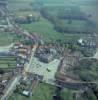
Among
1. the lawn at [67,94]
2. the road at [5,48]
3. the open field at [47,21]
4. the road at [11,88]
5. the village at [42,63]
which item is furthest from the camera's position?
the open field at [47,21]

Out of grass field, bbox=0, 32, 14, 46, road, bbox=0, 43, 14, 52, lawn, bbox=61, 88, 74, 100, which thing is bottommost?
grass field, bbox=0, 32, 14, 46

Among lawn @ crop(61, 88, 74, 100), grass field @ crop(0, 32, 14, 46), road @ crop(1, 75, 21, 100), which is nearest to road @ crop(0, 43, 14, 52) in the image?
grass field @ crop(0, 32, 14, 46)

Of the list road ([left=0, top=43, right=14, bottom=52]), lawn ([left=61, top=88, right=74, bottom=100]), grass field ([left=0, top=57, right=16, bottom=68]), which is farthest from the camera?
road ([left=0, top=43, right=14, bottom=52])

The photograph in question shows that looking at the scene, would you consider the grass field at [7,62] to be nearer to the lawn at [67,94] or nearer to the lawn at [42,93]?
the lawn at [42,93]

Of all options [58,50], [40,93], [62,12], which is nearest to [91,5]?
[62,12]

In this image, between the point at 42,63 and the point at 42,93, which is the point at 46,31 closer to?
the point at 42,63

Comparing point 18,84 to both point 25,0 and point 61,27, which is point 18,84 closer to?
point 61,27

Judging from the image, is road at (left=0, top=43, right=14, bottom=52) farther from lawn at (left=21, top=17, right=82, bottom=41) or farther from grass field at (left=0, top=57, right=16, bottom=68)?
lawn at (left=21, top=17, right=82, bottom=41)

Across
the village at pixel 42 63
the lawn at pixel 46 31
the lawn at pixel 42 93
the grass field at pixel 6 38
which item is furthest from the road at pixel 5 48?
the lawn at pixel 42 93
